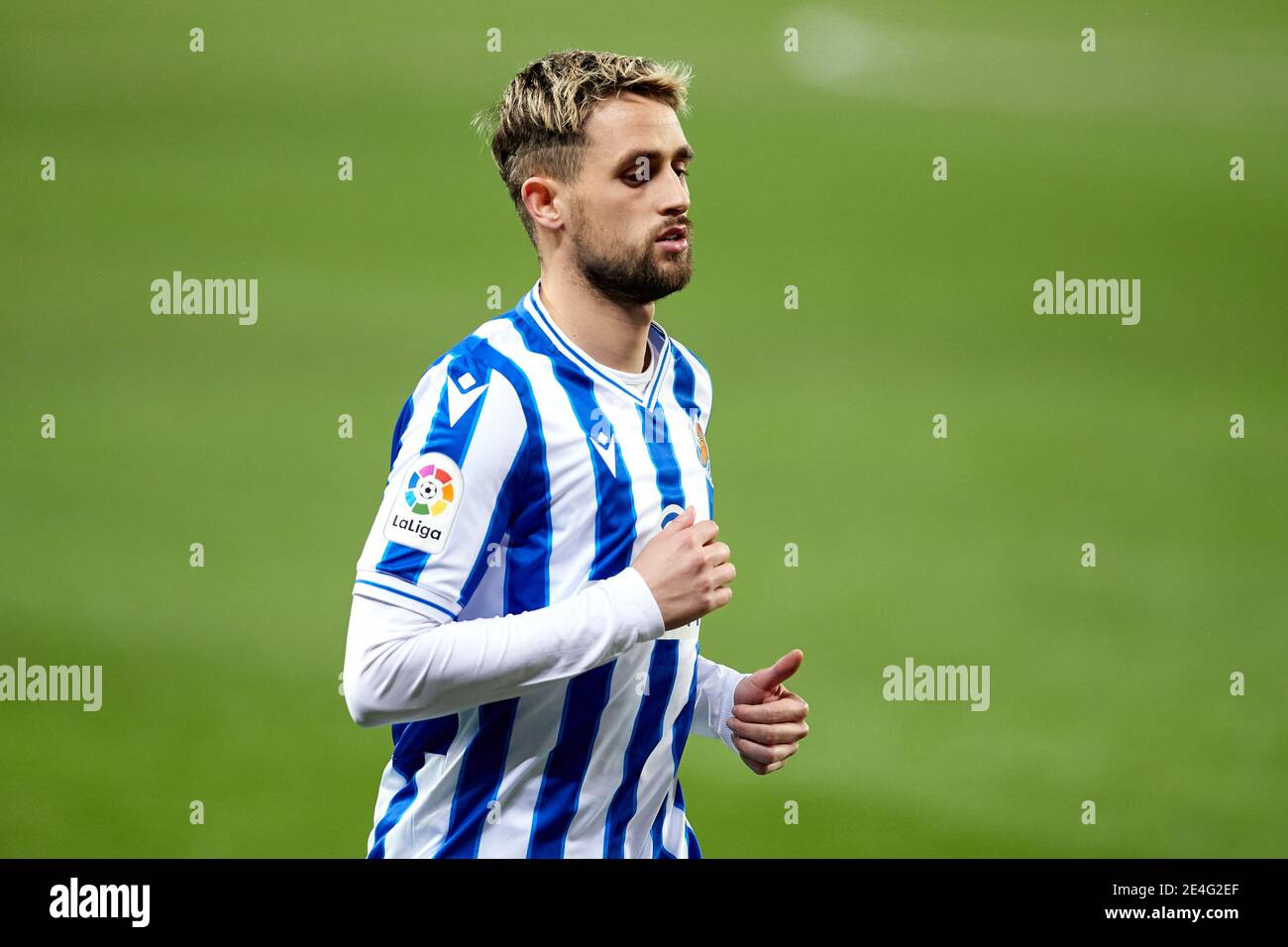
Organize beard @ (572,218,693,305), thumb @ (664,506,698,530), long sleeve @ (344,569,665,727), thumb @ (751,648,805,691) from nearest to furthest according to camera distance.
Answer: long sleeve @ (344,569,665,727), thumb @ (664,506,698,530), beard @ (572,218,693,305), thumb @ (751,648,805,691)

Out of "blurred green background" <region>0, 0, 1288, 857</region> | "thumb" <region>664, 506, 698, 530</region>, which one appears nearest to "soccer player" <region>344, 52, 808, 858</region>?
"thumb" <region>664, 506, 698, 530</region>

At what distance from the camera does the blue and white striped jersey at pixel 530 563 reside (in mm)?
1697

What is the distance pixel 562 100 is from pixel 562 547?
669 mm

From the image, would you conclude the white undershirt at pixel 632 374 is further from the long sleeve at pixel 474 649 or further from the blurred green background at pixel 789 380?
the blurred green background at pixel 789 380

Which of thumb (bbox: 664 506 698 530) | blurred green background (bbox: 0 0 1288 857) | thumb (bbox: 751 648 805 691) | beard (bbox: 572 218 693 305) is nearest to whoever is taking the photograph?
thumb (bbox: 664 506 698 530)

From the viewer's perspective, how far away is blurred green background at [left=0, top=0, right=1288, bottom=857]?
537 centimetres

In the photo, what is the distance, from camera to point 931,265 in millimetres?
5875

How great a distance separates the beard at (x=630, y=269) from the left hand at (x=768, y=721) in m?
0.60

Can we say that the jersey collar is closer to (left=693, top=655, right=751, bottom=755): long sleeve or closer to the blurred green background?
(left=693, top=655, right=751, bottom=755): long sleeve

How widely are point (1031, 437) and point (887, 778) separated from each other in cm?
165

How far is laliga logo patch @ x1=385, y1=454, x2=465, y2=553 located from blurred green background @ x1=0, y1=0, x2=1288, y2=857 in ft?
12.4

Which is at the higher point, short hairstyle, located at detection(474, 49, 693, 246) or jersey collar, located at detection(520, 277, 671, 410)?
short hairstyle, located at detection(474, 49, 693, 246)

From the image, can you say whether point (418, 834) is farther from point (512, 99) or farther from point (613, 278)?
point (512, 99)

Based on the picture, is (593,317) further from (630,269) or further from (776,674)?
(776,674)
